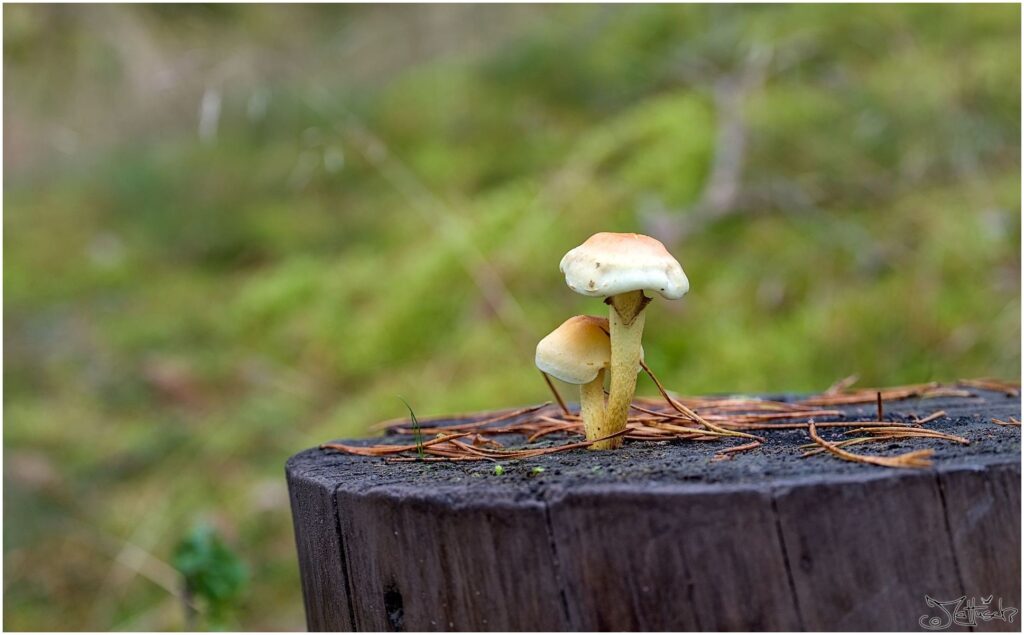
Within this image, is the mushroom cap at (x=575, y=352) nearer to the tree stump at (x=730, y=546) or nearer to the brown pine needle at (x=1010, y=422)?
the tree stump at (x=730, y=546)

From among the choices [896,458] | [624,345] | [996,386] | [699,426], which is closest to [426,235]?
[996,386]

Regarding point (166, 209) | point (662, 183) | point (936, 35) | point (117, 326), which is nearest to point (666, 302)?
point (662, 183)

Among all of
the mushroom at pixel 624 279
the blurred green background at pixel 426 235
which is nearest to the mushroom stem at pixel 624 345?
the mushroom at pixel 624 279

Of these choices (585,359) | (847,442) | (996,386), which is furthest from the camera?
(996,386)

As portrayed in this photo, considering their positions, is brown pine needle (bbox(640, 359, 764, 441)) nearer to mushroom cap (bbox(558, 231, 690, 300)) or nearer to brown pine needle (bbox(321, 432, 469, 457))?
mushroom cap (bbox(558, 231, 690, 300))

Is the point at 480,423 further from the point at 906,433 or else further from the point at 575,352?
the point at 906,433

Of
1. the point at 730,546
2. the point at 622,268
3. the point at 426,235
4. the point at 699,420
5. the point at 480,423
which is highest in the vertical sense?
the point at 426,235

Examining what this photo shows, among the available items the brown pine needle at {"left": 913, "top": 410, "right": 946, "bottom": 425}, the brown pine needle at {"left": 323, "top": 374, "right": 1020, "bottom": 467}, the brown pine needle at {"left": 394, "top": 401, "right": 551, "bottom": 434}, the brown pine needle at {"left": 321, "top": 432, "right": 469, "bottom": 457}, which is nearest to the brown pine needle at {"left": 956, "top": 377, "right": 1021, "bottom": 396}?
the brown pine needle at {"left": 323, "top": 374, "right": 1020, "bottom": 467}

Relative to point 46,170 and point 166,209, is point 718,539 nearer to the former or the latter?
point 166,209
